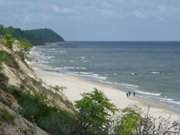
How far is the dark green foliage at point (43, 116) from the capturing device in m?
Answer: 12.0

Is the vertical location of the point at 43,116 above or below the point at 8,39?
below

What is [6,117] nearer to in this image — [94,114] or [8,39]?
[94,114]

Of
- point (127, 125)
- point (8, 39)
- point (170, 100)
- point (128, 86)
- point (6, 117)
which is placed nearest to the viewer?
point (6, 117)

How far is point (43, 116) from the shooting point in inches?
537

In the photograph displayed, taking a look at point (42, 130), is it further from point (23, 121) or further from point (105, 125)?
point (105, 125)

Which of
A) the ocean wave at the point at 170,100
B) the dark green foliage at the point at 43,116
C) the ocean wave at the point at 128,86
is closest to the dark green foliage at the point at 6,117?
the dark green foliage at the point at 43,116

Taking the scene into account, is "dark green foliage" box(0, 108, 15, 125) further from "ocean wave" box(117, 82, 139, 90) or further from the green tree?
"ocean wave" box(117, 82, 139, 90)

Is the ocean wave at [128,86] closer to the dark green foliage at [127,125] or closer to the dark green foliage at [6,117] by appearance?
the dark green foliage at [127,125]

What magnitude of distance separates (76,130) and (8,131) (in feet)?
8.24

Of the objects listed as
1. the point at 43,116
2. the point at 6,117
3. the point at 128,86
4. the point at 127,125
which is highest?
the point at 6,117

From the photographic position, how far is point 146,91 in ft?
211

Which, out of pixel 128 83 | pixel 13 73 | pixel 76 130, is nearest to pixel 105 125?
pixel 76 130

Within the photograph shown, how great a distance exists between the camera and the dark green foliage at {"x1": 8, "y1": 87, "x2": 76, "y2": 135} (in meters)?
12.0

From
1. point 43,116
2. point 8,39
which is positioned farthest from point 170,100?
point 43,116
